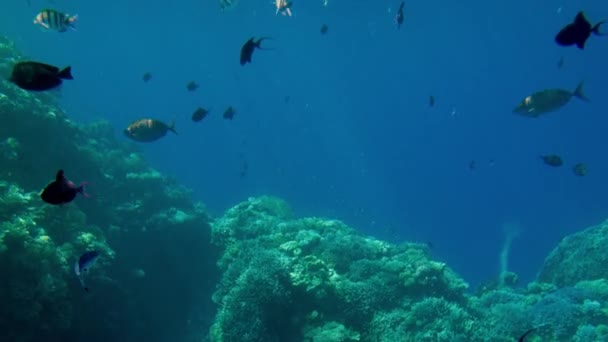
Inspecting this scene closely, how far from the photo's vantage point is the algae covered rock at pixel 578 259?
539 inches

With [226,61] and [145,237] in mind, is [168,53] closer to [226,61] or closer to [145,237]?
[226,61]

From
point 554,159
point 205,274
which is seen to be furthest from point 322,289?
point 205,274

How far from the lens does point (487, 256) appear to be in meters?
53.2

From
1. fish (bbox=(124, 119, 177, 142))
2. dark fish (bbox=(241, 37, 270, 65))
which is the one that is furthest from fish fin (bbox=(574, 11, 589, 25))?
fish (bbox=(124, 119, 177, 142))

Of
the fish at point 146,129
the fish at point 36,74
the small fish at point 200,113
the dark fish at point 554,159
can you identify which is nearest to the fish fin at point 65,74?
the fish at point 36,74

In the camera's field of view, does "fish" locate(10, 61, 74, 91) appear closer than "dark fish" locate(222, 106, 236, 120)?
Yes

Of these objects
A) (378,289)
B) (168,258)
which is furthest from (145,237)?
(378,289)

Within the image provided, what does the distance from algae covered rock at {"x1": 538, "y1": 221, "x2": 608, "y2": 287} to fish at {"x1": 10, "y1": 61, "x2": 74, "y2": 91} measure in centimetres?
1533

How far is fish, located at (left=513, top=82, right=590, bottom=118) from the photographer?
6.99 m

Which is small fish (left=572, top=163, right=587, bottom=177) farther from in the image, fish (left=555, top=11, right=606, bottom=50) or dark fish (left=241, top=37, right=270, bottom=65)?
dark fish (left=241, top=37, right=270, bottom=65)

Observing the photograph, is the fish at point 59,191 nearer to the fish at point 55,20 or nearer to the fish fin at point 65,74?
the fish fin at point 65,74

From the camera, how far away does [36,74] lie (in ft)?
11.9

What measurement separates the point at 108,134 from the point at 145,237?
9.33 m

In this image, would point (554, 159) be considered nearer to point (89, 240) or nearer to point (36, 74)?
point (36, 74)
